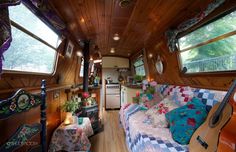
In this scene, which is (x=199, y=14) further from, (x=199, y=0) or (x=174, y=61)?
(x=174, y=61)

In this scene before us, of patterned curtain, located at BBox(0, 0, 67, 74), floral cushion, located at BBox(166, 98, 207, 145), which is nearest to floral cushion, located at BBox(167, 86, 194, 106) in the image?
floral cushion, located at BBox(166, 98, 207, 145)

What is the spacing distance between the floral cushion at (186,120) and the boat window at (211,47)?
0.53 meters

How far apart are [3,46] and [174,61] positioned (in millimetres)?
2397

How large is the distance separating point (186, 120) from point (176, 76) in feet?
3.88

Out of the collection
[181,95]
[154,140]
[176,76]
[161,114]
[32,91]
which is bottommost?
[154,140]

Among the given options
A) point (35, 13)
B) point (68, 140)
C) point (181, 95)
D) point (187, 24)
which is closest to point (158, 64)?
point (181, 95)

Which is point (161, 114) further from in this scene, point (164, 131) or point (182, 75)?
point (182, 75)

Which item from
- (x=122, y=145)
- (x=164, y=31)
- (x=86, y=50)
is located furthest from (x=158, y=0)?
(x=122, y=145)

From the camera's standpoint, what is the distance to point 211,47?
1.74 metres

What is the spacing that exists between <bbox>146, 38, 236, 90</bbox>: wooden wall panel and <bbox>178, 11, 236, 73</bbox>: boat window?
0.10 meters

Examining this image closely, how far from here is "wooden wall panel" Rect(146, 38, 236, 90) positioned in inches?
60.9

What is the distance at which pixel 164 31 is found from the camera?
2516 millimetres

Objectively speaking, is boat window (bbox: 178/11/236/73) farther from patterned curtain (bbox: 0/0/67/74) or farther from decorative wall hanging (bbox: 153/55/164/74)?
patterned curtain (bbox: 0/0/67/74)

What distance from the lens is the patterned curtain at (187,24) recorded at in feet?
4.70
